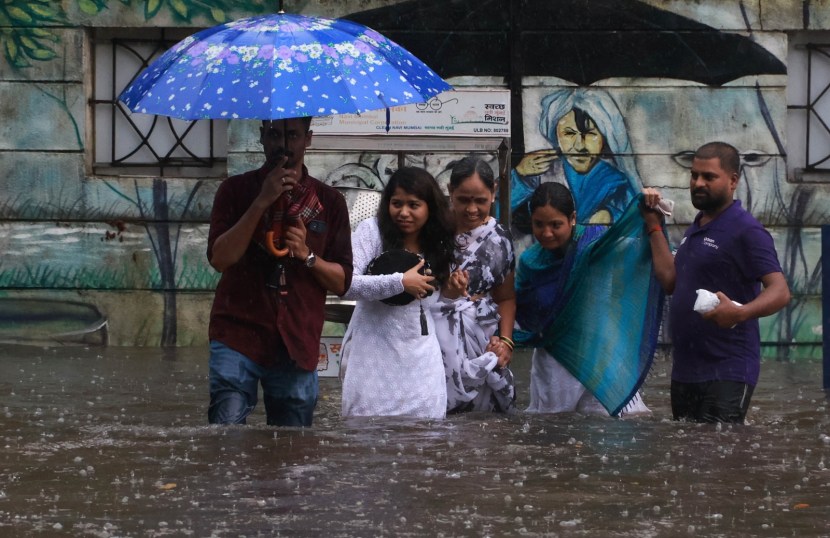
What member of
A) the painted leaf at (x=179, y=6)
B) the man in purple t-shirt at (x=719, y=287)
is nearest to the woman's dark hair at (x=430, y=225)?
the man in purple t-shirt at (x=719, y=287)

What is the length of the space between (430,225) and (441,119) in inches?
185

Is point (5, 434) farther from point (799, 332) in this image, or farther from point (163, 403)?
point (799, 332)

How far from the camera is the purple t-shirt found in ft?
23.2

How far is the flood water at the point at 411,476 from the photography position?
5191 millimetres

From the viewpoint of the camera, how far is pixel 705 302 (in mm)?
6793

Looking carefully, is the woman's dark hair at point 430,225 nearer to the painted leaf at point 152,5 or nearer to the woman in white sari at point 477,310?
the woman in white sari at point 477,310

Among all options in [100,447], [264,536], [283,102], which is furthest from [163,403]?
[264,536]

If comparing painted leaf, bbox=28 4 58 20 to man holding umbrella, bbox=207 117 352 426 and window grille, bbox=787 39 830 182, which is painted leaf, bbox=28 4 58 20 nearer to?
window grille, bbox=787 39 830 182

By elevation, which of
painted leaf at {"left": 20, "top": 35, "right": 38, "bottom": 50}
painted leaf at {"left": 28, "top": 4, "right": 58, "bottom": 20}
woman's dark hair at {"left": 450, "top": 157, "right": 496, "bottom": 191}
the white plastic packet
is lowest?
the white plastic packet

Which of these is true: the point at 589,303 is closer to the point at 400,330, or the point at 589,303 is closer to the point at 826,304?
the point at 400,330

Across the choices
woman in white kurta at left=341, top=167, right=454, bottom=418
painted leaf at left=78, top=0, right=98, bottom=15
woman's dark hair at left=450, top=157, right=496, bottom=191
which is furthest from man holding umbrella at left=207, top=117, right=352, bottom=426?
painted leaf at left=78, top=0, right=98, bottom=15

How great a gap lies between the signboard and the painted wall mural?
334 mm

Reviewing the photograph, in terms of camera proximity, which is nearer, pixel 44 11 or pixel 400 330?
pixel 400 330

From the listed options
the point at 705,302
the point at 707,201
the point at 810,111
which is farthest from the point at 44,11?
the point at 705,302
